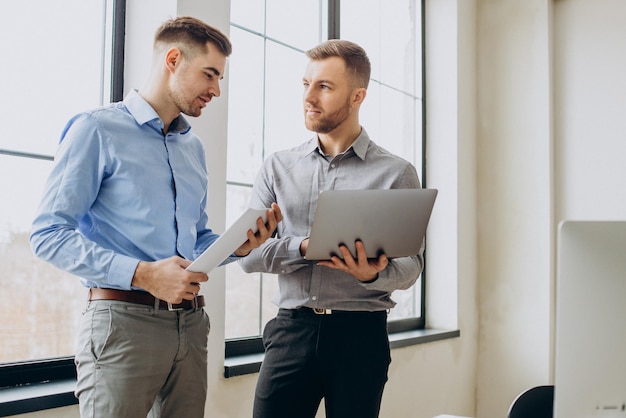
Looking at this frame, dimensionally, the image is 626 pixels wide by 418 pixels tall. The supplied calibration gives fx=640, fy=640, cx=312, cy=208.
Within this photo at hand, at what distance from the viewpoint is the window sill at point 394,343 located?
7.92 ft

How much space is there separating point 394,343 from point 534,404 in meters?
1.64

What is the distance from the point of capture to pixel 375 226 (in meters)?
1.68

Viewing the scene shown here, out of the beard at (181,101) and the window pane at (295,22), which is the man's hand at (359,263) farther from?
the window pane at (295,22)

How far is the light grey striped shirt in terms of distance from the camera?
1.89m

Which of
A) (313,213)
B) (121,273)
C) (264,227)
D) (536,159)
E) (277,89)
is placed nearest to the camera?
(121,273)

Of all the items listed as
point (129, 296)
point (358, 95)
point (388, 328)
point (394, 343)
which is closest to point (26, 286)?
point (129, 296)

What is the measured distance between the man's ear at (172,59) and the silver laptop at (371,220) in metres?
0.55

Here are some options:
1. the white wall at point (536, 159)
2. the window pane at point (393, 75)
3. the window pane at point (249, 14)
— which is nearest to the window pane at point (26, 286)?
the window pane at point (249, 14)

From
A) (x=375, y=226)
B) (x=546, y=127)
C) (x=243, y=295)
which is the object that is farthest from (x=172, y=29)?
(x=546, y=127)

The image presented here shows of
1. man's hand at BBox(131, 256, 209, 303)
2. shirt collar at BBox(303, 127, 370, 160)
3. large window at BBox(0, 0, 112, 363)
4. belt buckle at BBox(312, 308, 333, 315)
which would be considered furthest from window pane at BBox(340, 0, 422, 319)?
man's hand at BBox(131, 256, 209, 303)

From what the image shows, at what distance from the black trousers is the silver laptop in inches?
9.8

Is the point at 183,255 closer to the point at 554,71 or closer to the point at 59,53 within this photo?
the point at 59,53

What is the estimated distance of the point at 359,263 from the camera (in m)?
1.73

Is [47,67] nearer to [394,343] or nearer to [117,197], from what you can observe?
[117,197]
